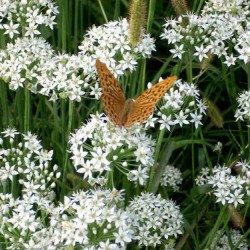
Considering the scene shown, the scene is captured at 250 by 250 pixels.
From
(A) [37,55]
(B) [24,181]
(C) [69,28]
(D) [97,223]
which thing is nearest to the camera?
(D) [97,223]

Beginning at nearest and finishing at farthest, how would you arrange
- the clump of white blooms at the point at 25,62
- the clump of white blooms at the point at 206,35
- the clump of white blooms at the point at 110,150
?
the clump of white blooms at the point at 110,150 < the clump of white blooms at the point at 25,62 < the clump of white blooms at the point at 206,35

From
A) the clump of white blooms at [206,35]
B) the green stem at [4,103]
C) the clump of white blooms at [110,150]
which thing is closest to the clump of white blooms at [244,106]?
the clump of white blooms at [206,35]

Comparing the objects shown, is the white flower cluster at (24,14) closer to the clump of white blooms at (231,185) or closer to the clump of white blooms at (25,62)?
the clump of white blooms at (25,62)

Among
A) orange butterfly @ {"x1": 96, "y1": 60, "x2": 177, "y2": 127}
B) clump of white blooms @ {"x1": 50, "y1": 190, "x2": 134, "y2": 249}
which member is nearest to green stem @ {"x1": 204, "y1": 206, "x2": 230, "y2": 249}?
clump of white blooms @ {"x1": 50, "y1": 190, "x2": 134, "y2": 249}

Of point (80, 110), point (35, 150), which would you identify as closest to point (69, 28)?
point (80, 110)

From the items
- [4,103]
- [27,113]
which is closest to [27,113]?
[27,113]

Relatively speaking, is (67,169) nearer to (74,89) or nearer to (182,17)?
(74,89)

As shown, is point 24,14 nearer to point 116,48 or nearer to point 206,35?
point 116,48
